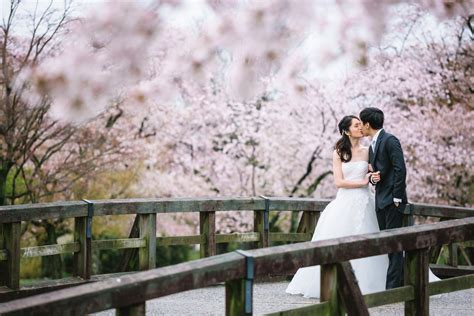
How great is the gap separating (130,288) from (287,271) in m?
1.06

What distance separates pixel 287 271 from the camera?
14.5 ft

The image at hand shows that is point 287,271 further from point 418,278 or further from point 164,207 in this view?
point 164,207

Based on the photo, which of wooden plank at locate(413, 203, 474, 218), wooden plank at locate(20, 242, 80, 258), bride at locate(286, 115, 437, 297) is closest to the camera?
wooden plank at locate(20, 242, 80, 258)

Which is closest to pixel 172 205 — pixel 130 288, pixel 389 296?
pixel 389 296

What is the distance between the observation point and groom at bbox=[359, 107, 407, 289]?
280 inches

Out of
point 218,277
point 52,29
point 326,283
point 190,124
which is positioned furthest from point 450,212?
point 190,124

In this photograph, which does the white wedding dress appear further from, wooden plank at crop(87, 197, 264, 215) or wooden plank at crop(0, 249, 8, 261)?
wooden plank at crop(0, 249, 8, 261)

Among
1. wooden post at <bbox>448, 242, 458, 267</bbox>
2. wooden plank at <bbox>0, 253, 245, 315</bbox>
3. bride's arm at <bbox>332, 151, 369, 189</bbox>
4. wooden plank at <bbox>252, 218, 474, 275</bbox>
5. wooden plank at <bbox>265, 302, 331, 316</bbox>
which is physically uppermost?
bride's arm at <bbox>332, 151, 369, 189</bbox>

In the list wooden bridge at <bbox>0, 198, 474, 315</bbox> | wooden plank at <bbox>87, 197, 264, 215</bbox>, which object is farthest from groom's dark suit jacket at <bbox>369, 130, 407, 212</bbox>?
wooden plank at <bbox>87, 197, 264, 215</bbox>

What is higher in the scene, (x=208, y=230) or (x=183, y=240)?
(x=208, y=230)

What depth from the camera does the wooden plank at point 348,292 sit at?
15.5 feet

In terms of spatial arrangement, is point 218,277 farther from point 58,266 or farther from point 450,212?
point 58,266

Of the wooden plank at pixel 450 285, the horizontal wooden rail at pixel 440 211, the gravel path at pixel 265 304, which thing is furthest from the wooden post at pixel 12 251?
the horizontal wooden rail at pixel 440 211

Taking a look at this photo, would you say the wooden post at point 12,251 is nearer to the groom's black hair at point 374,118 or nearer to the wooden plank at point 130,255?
the wooden plank at point 130,255
